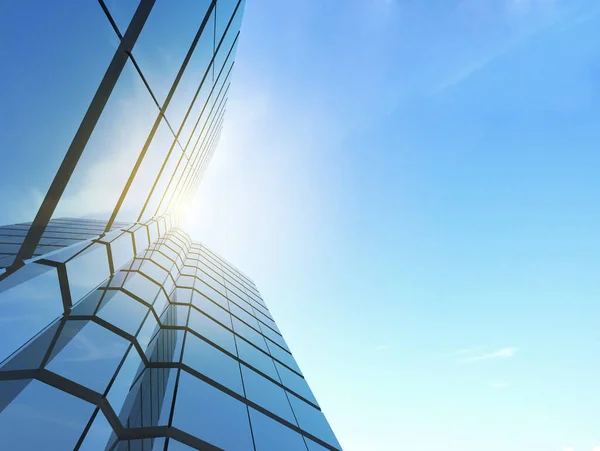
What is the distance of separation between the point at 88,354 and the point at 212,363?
247 cm

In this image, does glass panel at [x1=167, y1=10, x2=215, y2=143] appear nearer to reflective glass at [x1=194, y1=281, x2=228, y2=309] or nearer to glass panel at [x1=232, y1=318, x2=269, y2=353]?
reflective glass at [x1=194, y1=281, x2=228, y2=309]

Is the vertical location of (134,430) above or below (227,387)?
below

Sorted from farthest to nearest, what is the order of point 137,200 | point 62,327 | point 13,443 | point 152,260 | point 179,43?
point 152,260 → point 137,200 → point 179,43 → point 62,327 → point 13,443

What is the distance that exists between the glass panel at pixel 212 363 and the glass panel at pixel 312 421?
60.1 inches

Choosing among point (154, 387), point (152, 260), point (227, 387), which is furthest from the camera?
point (152, 260)

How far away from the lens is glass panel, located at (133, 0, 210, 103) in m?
5.42

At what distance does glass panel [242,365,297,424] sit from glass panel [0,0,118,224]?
4.37 m

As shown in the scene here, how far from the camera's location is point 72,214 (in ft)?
17.1

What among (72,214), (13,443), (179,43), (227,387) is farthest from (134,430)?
(179,43)

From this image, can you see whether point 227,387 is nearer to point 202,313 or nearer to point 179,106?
point 202,313

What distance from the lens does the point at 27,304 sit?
156 inches

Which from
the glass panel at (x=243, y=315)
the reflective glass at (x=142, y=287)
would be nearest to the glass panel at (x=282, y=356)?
the glass panel at (x=243, y=315)

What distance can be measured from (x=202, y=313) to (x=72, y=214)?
4010 millimetres

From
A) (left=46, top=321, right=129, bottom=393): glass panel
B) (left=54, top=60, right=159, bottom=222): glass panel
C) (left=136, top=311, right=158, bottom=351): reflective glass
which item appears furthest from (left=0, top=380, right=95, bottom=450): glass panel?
(left=54, top=60, right=159, bottom=222): glass panel
